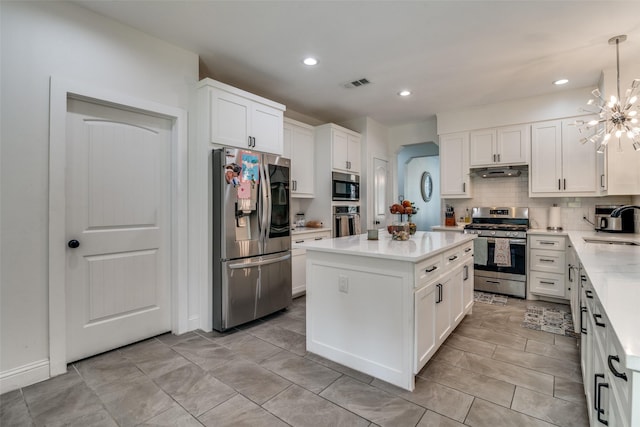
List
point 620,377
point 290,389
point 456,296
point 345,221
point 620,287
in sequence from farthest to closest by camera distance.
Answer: point 345,221 → point 456,296 → point 290,389 → point 620,287 → point 620,377

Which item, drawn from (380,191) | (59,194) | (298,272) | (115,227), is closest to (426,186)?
(380,191)

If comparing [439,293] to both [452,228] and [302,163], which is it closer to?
[452,228]

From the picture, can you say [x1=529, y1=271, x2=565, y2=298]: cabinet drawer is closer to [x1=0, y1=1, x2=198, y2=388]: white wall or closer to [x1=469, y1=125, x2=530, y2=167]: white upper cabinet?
[x1=469, y1=125, x2=530, y2=167]: white upper cabinet

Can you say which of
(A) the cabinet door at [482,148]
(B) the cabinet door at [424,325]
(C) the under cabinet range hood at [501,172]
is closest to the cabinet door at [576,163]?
(C) the under cabinet range hood at [501,172]

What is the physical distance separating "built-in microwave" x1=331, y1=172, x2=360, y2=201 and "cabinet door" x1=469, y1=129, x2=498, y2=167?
1747 millimetres

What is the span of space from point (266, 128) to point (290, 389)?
2.57 meters

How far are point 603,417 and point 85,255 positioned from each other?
320 cm

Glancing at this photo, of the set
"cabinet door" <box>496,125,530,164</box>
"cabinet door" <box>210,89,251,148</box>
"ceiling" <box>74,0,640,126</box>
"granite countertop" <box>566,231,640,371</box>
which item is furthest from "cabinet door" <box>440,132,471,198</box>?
"cabinet door" <box>210,89,251,148</box>

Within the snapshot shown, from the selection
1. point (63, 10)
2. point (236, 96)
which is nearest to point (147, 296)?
point (236, 96)

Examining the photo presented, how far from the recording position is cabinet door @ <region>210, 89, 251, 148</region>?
2945 mm

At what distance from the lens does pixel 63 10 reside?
7.29 feet

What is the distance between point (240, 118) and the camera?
125 inches

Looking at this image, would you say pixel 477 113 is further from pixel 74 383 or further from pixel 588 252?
pixel 74 383

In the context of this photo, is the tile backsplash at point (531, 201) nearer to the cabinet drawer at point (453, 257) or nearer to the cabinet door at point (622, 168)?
the cabinet door at point (622, 168)
